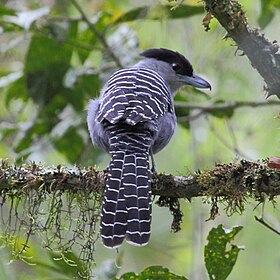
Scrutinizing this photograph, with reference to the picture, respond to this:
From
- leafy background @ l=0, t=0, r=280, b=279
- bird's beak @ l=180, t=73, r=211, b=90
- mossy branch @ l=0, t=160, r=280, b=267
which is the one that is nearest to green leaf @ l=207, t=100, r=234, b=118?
leafy background @ l=0, t=0, r=280, b=279

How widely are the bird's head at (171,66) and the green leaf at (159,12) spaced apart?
330 millimetres

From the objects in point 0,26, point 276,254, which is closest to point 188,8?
point 0,26

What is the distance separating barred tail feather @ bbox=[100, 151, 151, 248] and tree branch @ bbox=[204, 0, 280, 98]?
85 centimetres

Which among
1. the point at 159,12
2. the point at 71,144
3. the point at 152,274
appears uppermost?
the point at 159,12

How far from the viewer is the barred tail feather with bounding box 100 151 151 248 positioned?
10.4ft

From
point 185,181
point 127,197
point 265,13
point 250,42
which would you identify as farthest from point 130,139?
point 265,13

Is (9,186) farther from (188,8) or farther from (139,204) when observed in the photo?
(188,8)

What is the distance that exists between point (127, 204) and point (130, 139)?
1.67 feet

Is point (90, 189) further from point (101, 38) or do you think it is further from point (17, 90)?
point (17, 90)

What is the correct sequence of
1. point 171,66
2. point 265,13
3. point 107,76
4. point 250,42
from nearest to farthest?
point 250,42 → point 265,13 → point 107,76 → point 171,66

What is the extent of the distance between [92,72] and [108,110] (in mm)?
1400

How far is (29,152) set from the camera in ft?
→ 15.7

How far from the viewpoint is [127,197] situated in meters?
3.36

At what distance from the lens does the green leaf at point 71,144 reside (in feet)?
16.4
